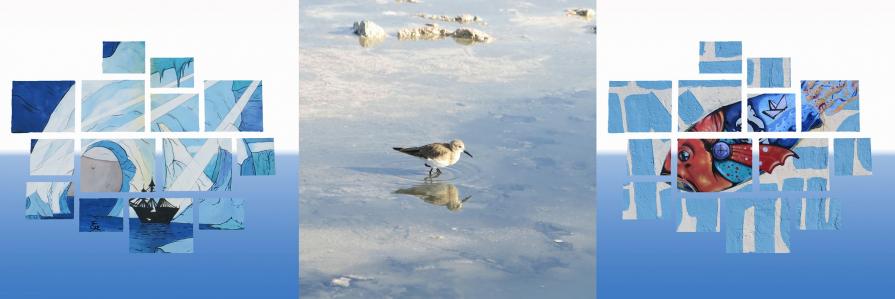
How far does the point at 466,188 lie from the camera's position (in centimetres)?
707

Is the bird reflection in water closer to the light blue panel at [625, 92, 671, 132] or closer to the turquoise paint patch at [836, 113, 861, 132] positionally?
the light blue panel at [625, 92, 671, 132]

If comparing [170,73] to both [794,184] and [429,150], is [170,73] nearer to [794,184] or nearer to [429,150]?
[429,150]

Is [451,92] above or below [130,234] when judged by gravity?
above

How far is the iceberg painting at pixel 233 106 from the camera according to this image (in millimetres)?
6898

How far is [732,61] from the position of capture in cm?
698

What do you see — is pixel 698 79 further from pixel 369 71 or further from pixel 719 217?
pixel 369 71

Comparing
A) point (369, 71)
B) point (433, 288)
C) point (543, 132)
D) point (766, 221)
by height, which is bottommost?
point (433, 288)

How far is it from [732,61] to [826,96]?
2.35 feet

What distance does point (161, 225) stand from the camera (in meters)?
6.93

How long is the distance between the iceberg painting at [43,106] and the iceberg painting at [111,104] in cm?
10

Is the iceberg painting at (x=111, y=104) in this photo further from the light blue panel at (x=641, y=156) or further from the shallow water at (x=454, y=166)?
the light blue panel at (x=641, y=156)

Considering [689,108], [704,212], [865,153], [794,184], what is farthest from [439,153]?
[865,153]

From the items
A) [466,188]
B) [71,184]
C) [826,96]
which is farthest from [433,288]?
Result: [826,96]

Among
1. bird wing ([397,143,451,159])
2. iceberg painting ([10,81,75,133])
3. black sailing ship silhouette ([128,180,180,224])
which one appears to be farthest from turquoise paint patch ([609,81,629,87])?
iceberg painting ([10,81,75,133])
